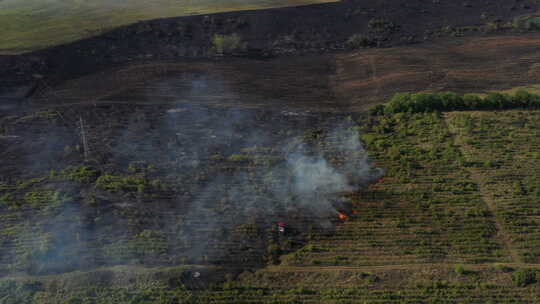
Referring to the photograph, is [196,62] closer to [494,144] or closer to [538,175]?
[494,144]

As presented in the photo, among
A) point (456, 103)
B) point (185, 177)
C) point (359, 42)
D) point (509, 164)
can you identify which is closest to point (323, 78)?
point (359, 42)

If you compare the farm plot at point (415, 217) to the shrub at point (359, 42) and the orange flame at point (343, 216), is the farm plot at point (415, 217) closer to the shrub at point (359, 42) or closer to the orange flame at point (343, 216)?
the orange flame at point (343, 216)

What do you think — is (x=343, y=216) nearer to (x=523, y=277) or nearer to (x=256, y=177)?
(x=256, y=177)

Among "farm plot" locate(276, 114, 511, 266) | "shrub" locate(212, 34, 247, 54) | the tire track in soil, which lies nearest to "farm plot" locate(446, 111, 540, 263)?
the tire track in soil

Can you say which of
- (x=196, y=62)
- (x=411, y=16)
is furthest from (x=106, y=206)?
(x=411, y=16)

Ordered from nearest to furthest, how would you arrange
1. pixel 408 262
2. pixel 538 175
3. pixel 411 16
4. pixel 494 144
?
pixel 408 262 → pixel 538 175 → pixel 494 144 → pixel 411 16

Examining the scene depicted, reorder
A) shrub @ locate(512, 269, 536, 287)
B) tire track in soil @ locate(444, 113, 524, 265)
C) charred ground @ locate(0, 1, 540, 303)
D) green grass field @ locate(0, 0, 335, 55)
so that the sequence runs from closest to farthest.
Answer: shrub @ locate(512, 269, 536, 287) → charred ground @ locate(0, 1, 540, 303) → tire track in soil @ locate(444, 113, 524, 265) → green grass field @ locate(0, 0, 335, 55)

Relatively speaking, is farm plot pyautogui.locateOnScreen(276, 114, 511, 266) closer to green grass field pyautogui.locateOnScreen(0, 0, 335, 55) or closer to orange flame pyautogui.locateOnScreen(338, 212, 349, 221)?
orange flame pyautogui.locateOnScreen(338, 212, 349, 221)
